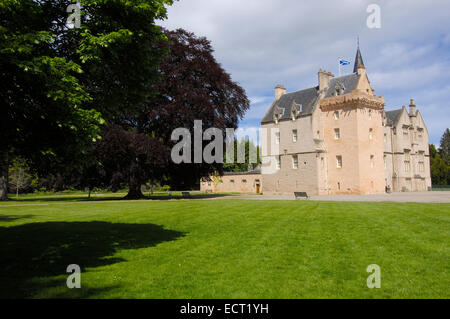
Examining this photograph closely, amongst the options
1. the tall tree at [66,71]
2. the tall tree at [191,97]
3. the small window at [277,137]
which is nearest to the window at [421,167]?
the small window at [277,137]

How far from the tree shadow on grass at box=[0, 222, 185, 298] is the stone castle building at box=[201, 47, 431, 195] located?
28157 mm

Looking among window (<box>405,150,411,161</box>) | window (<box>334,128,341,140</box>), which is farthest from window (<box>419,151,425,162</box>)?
window (<box>334,128,341,140</box>)

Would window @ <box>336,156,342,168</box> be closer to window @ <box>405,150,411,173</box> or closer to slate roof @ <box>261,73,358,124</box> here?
slate roof @ <box>261,73,358,124</box>

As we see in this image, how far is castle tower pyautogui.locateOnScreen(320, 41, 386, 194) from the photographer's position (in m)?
44.6

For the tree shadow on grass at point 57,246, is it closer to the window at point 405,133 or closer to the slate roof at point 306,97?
the slate roof at point 306,97

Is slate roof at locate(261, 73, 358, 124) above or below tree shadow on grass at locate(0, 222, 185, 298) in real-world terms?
above

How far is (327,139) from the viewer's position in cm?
4806

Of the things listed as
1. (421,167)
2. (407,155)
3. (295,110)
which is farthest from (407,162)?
(295,110)

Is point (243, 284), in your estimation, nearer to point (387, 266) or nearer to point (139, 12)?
point (387, 266)

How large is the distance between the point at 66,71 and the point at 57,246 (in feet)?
16.3

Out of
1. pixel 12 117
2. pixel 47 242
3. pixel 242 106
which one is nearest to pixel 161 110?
pixel 242 106

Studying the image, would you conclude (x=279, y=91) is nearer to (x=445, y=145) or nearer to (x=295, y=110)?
(x=295, y=110)

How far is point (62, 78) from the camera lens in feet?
22.5

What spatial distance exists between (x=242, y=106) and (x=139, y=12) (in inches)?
1099
